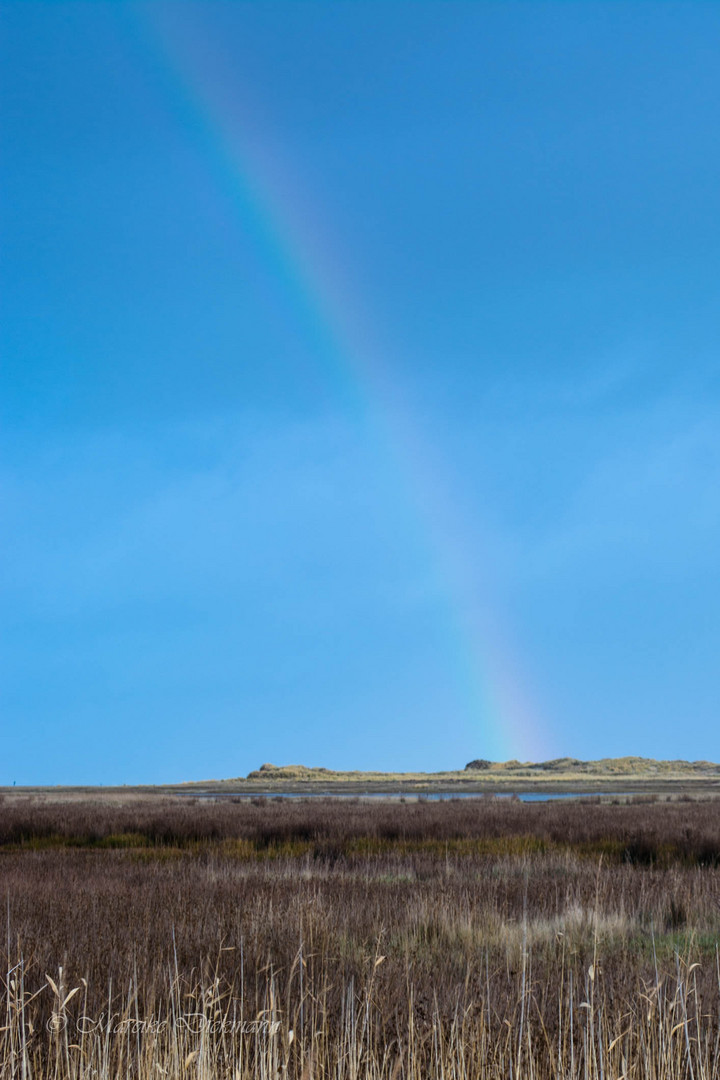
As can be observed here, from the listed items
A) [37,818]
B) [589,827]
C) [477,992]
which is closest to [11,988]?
[477,992]

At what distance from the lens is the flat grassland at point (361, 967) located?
340cm

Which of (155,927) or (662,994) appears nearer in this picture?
(662,994)

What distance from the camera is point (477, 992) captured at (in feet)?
14.1

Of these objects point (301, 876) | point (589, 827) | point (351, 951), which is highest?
point (351, 951)

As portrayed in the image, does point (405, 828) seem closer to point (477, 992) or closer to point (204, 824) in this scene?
point (204, 824)

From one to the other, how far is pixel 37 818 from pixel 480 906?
1593cm

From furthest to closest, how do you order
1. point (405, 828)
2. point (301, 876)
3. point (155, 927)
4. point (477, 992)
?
point (405, 828) < point (301, 876) < point (155, 927) < point (477, 992)

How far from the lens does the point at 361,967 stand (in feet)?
16.4

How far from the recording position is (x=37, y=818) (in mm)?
20484

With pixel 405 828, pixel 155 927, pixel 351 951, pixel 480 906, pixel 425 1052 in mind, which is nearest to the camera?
pixel 425 1052

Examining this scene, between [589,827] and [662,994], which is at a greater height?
[662,994]

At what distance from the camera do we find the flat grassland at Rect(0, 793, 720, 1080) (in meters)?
3.40

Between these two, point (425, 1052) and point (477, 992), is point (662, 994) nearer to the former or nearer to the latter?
point (477, 992)

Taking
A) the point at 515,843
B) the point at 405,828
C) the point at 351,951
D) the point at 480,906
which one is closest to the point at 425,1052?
the point at 351,951
